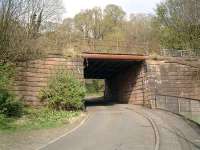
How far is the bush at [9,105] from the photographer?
24.1 meters

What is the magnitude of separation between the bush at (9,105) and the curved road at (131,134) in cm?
472

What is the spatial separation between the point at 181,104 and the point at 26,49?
554 inches

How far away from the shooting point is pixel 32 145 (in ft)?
56.7

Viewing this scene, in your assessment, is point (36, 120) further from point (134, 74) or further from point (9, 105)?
point (134, 74)

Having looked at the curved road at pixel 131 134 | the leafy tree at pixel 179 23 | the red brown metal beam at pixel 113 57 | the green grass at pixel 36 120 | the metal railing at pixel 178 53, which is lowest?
the curved road at pixel 131 134

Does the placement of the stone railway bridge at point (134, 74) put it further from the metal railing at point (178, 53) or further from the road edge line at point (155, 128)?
the road edge line at point (155, 128)

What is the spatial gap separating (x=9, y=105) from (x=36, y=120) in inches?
77.8

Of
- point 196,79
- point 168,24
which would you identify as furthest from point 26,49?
point 168,24

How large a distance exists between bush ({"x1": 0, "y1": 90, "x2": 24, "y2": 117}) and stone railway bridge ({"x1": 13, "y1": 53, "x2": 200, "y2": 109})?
274 centimetres

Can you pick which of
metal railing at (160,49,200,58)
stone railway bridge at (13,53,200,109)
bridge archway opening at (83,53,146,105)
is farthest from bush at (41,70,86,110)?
metal railing at (160,49,200,58)

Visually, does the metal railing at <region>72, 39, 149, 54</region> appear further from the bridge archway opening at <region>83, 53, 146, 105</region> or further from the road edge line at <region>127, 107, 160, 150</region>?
the road edge line at <region>127, 107, 160, 150</region>

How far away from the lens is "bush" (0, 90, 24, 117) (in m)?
24.1

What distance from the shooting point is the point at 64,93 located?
2908 cm

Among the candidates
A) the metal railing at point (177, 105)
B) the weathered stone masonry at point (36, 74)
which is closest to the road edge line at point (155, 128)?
the metal railing at point (177, 105)
